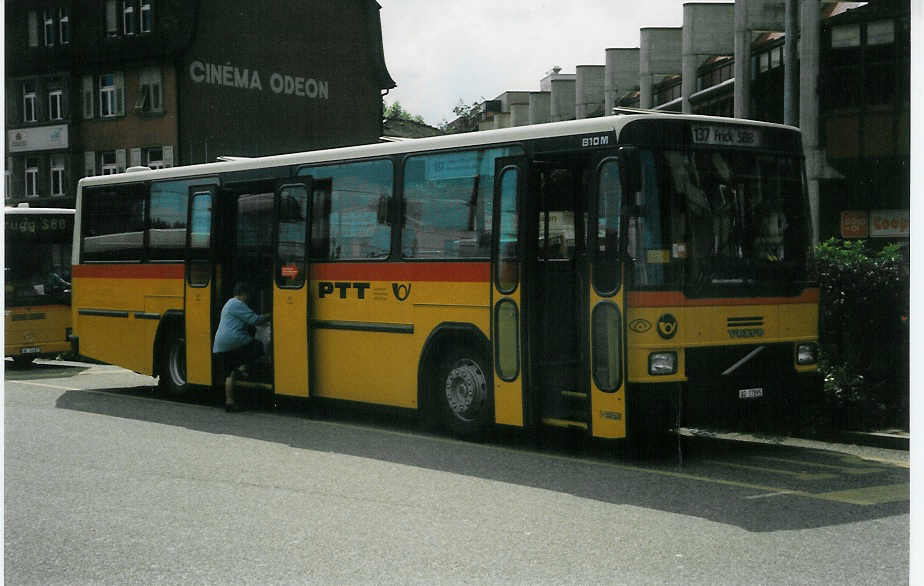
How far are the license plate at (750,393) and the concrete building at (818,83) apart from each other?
1.71 metres

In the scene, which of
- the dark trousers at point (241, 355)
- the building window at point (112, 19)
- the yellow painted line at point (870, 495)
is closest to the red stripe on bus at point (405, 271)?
the dark trousers at point (241, 355)

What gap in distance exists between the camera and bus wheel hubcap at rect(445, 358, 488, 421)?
1113cm

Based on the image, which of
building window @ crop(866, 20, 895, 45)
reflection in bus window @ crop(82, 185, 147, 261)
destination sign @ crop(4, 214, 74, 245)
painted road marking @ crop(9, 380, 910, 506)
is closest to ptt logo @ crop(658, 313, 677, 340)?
painted road marking @ crop(9, 380, 910, 506)

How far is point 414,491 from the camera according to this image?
8.64 metres

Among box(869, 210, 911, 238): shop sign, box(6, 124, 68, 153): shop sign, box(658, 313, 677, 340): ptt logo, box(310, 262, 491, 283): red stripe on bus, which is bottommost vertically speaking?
box(658, 313, 677, 340): ptt logo

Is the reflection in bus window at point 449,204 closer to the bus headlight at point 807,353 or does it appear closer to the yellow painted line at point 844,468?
the bus headlight at point 807,353

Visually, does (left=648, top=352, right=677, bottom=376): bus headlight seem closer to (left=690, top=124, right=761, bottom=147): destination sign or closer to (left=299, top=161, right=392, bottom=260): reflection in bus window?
(left=690, top=124, right=761, bottom=147): destination sign

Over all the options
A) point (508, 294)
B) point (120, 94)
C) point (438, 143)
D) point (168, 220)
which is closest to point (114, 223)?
point (168, 220)

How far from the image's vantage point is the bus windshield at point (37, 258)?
2028 centimetres

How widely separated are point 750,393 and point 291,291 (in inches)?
217

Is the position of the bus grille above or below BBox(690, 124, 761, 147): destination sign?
below

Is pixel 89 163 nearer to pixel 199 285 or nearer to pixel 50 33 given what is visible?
pixel 50 33

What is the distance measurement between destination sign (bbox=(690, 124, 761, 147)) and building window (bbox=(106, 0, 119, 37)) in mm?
31889
